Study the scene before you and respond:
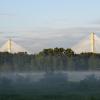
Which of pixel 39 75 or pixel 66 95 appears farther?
pixel 39 75

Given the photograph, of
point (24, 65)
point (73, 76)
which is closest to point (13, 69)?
point (24, 65)

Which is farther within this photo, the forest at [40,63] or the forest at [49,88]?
the forest at [40,63]

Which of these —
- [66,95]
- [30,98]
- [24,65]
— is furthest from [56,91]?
[24,65]

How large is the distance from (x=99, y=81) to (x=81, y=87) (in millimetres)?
1918

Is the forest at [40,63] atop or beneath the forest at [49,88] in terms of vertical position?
atop

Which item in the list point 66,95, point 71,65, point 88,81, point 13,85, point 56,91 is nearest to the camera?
point 66,95

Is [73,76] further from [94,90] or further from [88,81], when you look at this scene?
[94,90]

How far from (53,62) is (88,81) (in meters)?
2.72

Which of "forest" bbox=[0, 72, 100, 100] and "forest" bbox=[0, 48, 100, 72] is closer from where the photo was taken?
"forest" bbox=[0, 72, 100, 100]

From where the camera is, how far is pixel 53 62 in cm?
2611

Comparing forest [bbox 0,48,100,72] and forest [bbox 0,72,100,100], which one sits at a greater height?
forest [bbox 0,48,100,72]

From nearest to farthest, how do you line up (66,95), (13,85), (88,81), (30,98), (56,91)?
(30,98) → (66,95) → (56,91) → (13,85) → (88,81)

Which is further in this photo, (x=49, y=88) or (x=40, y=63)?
(x=40, y=63)

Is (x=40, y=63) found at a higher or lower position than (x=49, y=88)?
higher
